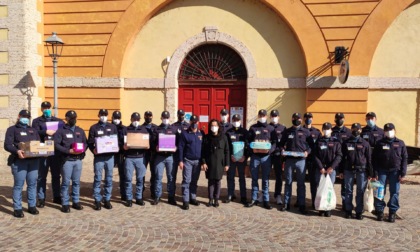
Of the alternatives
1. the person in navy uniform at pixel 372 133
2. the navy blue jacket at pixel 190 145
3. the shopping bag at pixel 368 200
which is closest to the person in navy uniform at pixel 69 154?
the navy blue jacket at pixel 190 145

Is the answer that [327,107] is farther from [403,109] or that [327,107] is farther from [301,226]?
[301,226]

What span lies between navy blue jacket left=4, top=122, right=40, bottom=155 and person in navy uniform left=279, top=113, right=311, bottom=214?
5.06 metres

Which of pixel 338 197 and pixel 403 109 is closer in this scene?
pixel 338 197

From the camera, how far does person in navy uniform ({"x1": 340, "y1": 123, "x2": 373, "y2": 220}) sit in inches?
267

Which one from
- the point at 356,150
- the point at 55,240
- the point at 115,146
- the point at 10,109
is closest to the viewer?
the point at 55,240

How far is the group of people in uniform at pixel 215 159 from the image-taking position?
6730 millimetres

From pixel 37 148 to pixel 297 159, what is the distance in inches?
203

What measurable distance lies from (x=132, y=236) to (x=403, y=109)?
9816mm

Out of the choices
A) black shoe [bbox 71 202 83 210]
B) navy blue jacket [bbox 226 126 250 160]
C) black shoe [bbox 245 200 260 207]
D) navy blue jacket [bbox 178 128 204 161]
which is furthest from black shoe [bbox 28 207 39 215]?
black shoe [bbox 245 200 260 207]

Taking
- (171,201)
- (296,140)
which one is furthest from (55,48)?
(296,140)

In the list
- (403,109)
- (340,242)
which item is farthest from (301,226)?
(403,109)

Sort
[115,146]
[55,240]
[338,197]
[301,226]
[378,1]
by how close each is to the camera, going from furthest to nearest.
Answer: [378,1] < [338,197] < [115,146] < [301,226] < [55,240]

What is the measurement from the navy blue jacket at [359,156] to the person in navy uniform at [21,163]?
6109 millimetres

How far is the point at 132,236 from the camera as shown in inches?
225
